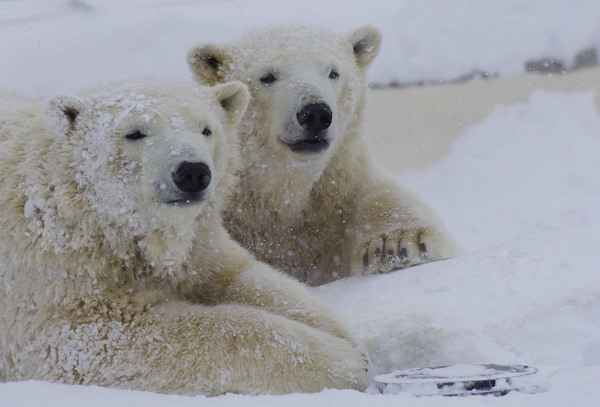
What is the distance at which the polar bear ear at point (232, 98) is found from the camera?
10.8ft

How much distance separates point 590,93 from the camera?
341 inches

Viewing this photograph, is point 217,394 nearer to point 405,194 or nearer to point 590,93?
point 405,194

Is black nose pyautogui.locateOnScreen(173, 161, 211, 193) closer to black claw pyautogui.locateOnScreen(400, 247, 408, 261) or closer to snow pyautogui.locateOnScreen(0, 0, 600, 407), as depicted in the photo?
snow pyautogui.locateOnScreen(0, 0, 600, 407)

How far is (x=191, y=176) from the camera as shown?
2.59 m

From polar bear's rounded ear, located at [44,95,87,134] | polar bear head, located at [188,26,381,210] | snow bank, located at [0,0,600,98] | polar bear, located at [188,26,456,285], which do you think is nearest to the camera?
polar bear's rounded ear, located at [44,95,87,134]

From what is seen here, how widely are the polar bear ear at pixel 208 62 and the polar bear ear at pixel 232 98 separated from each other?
0.92 metres

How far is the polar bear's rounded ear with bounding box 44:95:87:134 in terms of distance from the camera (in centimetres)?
271

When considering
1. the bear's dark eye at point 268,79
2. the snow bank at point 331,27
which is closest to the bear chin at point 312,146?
the bear's dark eye at point 268,79

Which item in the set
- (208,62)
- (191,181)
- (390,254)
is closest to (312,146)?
(390,254)

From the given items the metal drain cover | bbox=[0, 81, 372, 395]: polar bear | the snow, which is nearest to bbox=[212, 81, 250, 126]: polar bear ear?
bbox=[0, 81, 372, 395]: polar bear

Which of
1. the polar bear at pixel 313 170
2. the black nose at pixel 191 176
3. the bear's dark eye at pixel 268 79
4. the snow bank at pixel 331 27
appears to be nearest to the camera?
the black nose at pixel 191 176

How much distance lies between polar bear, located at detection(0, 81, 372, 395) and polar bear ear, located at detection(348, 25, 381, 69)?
1837 millimetres

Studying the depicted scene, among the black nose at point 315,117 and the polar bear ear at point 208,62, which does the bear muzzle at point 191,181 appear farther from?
the polar bear ear at point 208,62

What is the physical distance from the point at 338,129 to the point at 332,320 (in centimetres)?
163
